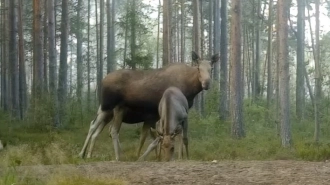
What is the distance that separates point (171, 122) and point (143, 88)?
8.05ft

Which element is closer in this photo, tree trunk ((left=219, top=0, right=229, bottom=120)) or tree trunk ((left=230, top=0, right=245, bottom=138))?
tree trunk ((left=230, top=0, right=245, bottom=138))

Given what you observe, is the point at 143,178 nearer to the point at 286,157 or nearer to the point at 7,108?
the point at 286,157

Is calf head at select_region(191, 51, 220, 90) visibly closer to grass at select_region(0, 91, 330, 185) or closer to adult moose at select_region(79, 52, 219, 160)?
adult moose at select_region(79, 52, 219, 160)

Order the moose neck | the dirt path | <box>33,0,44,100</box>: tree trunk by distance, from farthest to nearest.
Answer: <box>33,0,44,100</box>: tree trunk
the moose neck
the dirt path

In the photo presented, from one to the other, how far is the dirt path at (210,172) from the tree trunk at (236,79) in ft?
25.5

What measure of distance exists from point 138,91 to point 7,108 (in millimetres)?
20574

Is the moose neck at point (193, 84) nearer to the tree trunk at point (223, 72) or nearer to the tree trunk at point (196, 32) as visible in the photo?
the tree trunk at point (223, 72)

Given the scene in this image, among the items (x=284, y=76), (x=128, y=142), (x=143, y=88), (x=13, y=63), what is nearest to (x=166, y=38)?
(x=128, y=142)

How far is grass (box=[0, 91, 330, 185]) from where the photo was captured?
1139 cm

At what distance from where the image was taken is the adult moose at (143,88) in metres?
13.6

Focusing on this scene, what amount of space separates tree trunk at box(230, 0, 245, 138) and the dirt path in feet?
25.5

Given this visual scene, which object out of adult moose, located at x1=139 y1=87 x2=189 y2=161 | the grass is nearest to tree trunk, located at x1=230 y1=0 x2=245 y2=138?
the grass

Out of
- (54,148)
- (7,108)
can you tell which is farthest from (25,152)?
(7,108)

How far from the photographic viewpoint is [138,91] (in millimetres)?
13883
